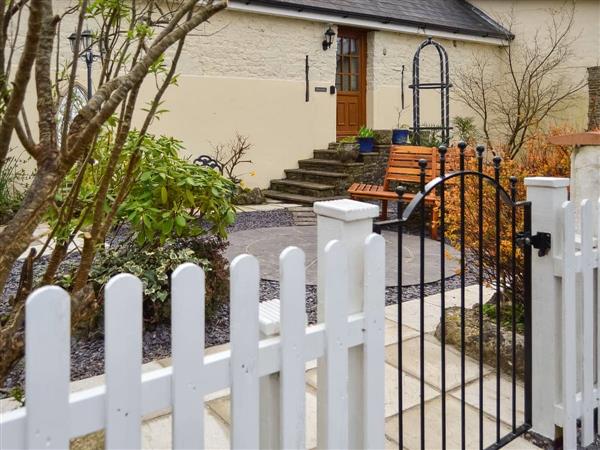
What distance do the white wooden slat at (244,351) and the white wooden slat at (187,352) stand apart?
9cm

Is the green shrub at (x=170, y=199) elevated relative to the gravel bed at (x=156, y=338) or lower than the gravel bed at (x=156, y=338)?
elevated

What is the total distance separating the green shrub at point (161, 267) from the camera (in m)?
3.63

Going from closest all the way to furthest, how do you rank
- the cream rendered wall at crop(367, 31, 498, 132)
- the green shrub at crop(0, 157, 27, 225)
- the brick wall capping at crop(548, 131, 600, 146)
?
1. the brick wall capping at crop(548, 131, 600, 146)
2. the green shrub at crop(0, 157, 27, 225)
3. the cream rendered wall at crop(367, 31, 498, 132)

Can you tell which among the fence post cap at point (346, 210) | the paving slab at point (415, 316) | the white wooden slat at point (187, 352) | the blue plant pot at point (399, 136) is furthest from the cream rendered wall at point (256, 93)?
the white wooden slat at point (187, 352)

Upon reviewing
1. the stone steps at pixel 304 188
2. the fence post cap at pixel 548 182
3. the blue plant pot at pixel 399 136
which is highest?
the blue plant pot at pixel 399 136

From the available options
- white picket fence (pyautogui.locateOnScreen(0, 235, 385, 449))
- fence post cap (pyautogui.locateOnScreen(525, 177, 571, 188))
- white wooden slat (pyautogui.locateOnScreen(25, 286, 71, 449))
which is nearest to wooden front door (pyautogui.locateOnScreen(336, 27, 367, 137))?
fence post cap (pyautogui.locateOnScreen(525, 177, 571, 188))

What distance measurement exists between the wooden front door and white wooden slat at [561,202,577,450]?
11.1 m

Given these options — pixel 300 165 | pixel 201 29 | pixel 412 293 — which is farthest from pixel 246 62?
pixel 412 293

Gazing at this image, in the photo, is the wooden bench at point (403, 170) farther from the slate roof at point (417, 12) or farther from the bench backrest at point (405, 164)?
the slate roof at point (417, 12)

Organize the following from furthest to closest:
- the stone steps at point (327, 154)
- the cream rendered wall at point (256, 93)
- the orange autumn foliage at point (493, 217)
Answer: the stone steps at point (327, 154)
the cream rendered wall at point (256, 93)
the orange autumn foliage at point (493, 217)

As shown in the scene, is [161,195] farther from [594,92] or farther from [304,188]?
[594,92]

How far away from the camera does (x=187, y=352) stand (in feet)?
4.26

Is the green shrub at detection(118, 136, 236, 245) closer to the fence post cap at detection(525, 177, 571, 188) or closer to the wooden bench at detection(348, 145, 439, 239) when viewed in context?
the fence post cap at detection(525, 177, 571, 188)

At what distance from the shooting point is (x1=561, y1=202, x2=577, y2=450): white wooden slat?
7.59ft
